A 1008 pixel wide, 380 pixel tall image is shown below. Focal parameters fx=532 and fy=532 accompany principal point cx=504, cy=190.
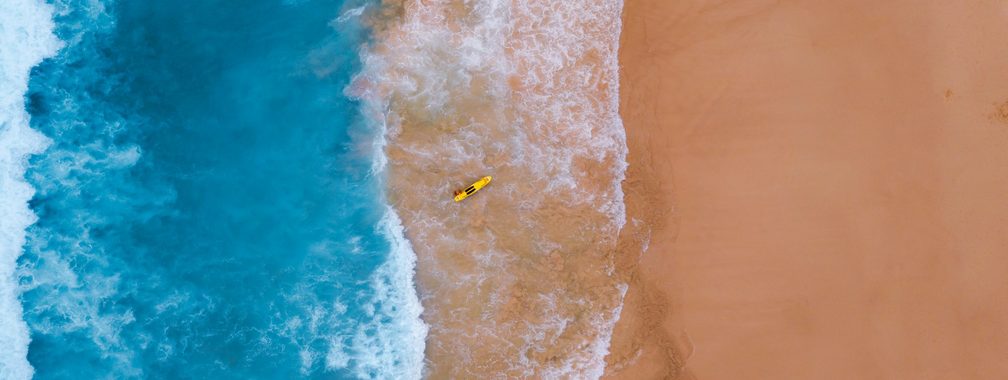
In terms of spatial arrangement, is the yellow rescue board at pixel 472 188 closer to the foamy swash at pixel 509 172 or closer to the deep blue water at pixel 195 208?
the foamy swash at pixel 509 172

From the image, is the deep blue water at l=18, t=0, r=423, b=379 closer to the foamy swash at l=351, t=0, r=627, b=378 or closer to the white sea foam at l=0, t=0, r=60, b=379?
the white sea foam at l=0, t=0, r=60, b=379

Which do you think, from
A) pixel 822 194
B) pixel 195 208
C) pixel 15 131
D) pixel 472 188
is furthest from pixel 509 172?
pixel 15 131

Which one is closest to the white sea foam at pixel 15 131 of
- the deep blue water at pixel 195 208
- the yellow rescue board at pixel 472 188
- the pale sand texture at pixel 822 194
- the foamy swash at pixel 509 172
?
the deep blue water at pixel 195 208

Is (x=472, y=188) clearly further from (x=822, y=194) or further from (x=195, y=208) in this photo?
(x=822, y=194)

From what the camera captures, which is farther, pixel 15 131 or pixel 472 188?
pixel 15 131

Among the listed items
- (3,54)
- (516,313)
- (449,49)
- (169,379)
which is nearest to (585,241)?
(516,313)

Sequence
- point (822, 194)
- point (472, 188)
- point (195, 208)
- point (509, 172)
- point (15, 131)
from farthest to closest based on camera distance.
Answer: point (195, 208)
point (15, 131)
point (509, 172)
point (472, 188)
point (822, 194)
